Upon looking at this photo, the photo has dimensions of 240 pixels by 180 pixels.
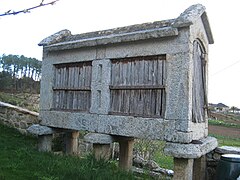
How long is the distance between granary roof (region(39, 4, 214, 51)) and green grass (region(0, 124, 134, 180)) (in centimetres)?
239

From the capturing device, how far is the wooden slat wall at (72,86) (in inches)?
252

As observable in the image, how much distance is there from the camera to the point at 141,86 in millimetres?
5434

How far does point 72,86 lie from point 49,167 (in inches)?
83.1

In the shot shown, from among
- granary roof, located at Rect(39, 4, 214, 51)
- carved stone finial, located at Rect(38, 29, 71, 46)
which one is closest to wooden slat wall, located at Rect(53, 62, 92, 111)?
granary roof, located at Rect(39, 4, 214, 51)

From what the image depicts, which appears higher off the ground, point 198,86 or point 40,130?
point 198,86

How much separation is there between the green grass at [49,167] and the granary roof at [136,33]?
2.39m

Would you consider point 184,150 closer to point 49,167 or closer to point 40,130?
point 49,167

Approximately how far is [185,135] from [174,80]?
0.95m

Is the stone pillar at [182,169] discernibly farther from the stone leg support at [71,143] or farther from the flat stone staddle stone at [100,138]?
the stone leg support at [71,143]

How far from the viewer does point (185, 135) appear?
4.74m

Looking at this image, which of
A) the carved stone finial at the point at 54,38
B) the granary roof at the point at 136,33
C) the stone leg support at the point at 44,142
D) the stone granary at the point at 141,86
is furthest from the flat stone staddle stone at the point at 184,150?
the carved stone finial at the point at 54,38

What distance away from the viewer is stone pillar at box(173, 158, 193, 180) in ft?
15.8

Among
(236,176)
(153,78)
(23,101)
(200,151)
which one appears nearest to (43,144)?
(153,78)

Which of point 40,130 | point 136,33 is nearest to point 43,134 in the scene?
point 40,130
